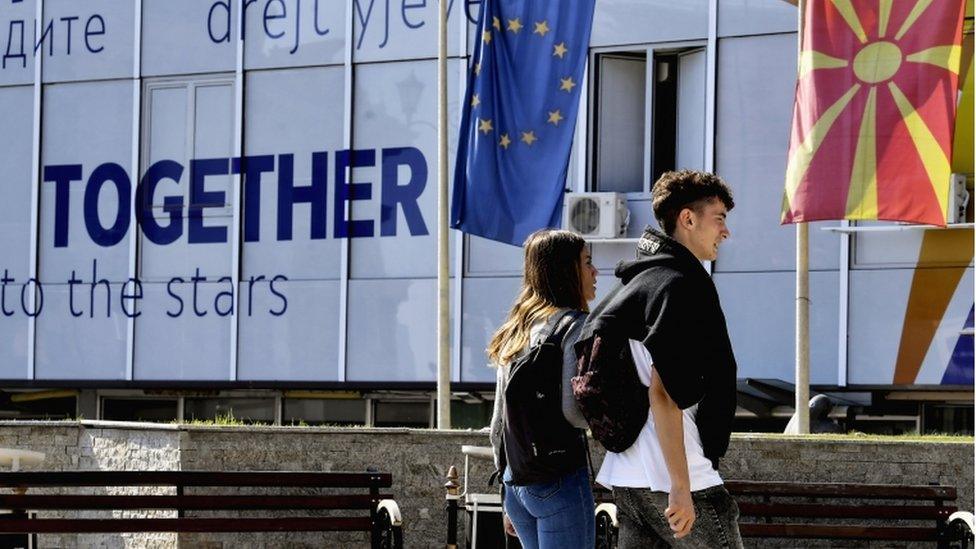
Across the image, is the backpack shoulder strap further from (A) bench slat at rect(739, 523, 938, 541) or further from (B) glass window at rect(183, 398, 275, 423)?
(B) glass window at rect(183, 398, 275, 423)

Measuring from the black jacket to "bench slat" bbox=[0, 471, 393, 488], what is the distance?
6032mm

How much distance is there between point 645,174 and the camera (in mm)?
21281

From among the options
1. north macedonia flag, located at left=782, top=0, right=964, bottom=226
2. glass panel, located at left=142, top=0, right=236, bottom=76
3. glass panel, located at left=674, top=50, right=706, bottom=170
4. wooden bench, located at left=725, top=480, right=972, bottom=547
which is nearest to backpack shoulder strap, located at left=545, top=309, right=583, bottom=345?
wooden bench, located at left=725, top=480, right=972, bottom=547

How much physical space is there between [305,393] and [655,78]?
19.5 feet

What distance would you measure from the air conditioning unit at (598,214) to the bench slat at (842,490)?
9386 millimetres

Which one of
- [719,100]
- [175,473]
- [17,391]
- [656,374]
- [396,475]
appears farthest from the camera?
[17,391]

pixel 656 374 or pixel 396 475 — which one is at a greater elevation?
pixel 656 374

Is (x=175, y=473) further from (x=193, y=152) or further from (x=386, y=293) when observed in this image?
(x=193, y=152)

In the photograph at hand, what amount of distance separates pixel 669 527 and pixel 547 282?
4.62ft

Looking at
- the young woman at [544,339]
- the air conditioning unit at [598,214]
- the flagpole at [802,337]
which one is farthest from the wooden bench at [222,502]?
the air conditioning unit at [598,214]

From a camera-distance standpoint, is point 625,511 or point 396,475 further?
point 396,475

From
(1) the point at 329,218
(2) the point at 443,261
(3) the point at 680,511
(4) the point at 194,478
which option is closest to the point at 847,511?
(4) the point at 194,478

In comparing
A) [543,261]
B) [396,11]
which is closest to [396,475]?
[543,261]

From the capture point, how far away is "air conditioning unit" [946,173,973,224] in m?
19.0
